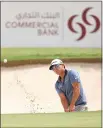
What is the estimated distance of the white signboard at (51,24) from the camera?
170cm

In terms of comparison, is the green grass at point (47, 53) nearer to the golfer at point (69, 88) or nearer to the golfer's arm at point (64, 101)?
the golfer at point (69, 88)

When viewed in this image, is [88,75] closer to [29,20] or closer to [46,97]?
[46,97]

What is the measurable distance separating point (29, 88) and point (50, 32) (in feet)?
0.80

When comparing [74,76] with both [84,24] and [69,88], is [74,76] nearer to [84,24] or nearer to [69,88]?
[69,88]

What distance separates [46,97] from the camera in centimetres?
169

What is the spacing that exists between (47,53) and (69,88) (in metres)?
0.17

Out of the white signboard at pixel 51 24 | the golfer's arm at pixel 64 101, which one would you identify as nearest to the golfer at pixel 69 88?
the golfer's arm at pixel 64 101

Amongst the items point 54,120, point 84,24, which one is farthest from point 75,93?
point 84,24

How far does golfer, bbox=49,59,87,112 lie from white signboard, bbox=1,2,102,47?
0.33 ft

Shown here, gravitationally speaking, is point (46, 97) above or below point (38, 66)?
below

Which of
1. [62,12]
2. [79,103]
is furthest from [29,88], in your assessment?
[62,12]

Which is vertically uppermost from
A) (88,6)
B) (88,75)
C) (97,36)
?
(88,6)

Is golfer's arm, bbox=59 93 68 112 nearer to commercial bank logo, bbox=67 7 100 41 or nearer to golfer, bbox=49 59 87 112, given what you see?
golfer, bbox=49 59 87 112

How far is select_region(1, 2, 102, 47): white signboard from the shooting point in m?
1.70
